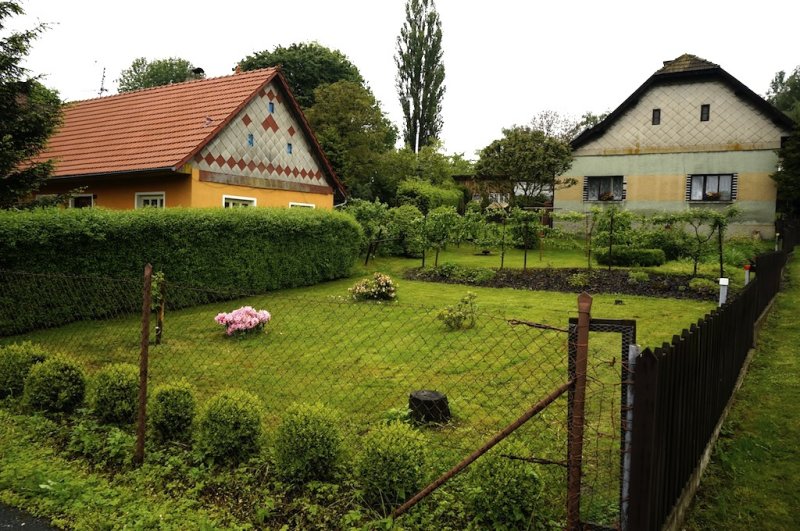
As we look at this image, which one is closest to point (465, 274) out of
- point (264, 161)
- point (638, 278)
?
point (638, 278)

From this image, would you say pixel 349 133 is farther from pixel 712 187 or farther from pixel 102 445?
pixel 102 445

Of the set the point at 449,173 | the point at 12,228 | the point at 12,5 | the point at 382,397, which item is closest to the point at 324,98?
the point at 449,173

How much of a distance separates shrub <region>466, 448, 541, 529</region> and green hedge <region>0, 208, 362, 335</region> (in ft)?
19.9

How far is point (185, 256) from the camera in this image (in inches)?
430

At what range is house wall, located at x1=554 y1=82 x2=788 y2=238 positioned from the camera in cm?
2389

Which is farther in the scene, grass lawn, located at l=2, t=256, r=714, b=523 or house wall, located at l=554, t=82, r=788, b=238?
house wall, located at l=554, t=82, r=788, b=238

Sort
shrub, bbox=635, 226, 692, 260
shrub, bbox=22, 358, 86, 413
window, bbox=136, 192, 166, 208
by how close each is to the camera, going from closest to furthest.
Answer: shrub, bbox=22, 358, 86, 413 → window, bbox=136, 192, 166, 208 → shrub, bbox=635, 226, 692, 260

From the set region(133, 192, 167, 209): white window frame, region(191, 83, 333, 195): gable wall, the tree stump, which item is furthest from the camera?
region(191, 83, 333, 195): gable wall

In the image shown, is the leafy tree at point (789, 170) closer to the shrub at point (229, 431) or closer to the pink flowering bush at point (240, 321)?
the pink flowering bush at point (240, 321)

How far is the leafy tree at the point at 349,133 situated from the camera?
29.2 metres

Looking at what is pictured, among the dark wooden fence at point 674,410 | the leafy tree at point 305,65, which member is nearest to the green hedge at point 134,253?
Answer: the dark wooden fence at point 674,410

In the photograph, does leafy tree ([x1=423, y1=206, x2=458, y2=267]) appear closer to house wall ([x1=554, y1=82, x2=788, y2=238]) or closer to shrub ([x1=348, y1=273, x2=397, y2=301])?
shrub ([x1=348, y1=273, x2=397, y2=301])

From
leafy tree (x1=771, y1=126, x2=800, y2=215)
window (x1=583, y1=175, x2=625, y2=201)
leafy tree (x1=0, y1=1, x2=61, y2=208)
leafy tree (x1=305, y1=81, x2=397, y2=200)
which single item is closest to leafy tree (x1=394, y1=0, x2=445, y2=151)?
leafy tree (x1=305, y1=81, x2=397, y2=200)

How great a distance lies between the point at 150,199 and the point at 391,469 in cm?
1386
